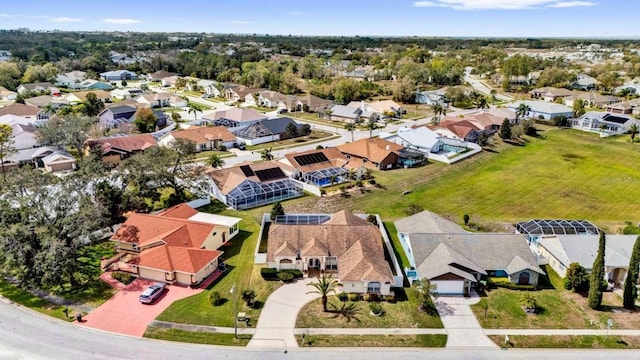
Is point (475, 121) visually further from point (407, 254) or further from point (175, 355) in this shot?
point (175, 355)

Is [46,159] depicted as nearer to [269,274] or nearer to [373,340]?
[269,274]

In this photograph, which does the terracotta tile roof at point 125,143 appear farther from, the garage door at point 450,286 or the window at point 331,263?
the garage door at point 450,286

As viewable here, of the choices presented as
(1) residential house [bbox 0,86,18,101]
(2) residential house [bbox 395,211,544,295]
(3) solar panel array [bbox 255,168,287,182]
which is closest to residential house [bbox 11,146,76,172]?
(3) solar panel array [bbox 255,168,287,182]

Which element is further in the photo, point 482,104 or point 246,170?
point 482,104

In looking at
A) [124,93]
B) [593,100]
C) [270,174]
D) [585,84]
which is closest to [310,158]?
[270,174]

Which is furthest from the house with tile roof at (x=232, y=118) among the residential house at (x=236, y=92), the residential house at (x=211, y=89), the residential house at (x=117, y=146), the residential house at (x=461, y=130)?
the residential house at (x=211, y=89)

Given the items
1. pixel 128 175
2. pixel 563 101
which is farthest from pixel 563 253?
pixel 563 101
